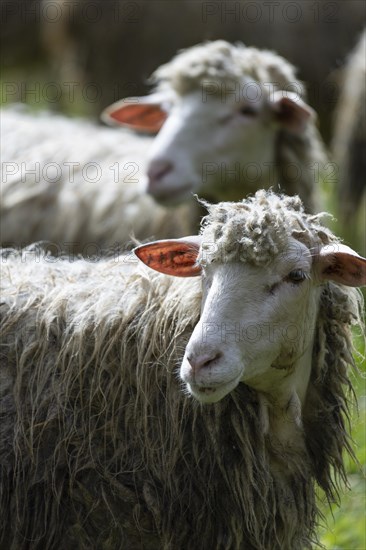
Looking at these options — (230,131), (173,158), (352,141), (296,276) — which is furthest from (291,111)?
(296,276)

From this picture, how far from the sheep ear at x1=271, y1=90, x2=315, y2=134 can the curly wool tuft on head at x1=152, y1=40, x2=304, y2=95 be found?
0.11m

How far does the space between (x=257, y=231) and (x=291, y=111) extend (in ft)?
8.68

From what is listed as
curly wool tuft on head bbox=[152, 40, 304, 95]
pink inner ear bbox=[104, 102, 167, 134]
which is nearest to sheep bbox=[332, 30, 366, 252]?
curly wool tuft on head bbox=[152, 40, 304, 95]

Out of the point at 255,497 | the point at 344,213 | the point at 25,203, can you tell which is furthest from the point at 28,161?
the point at 255,497

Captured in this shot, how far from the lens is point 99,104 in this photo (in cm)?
886

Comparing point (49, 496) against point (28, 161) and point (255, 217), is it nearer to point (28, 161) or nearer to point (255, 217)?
point (255, 217)

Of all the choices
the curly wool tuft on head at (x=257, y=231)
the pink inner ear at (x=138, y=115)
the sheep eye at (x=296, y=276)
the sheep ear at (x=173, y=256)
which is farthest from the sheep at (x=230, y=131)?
the sheep eye at (x=296, y=276)

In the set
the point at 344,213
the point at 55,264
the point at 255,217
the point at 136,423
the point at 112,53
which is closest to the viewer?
the point at 255,217

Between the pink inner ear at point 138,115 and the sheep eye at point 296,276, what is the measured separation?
118 inches

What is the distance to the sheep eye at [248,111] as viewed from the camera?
18.3ft

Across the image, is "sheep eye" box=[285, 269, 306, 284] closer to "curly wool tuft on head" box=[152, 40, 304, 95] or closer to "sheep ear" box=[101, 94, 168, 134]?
"curly wool tuft on head" box=[152, 40, 304, 95]

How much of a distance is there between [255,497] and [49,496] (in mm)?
638

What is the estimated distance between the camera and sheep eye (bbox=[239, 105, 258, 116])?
219 inches

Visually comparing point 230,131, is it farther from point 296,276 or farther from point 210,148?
point 296,276
